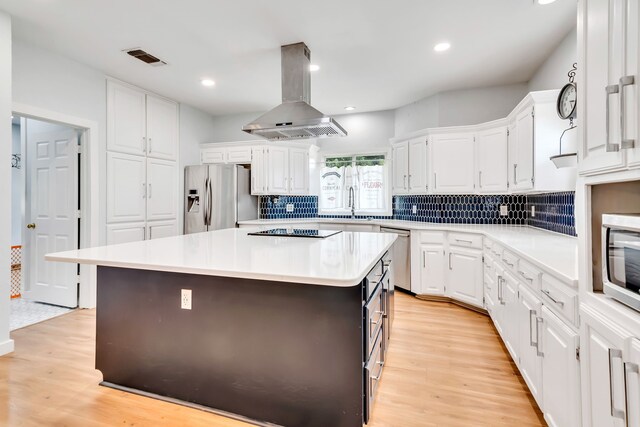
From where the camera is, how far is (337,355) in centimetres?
158

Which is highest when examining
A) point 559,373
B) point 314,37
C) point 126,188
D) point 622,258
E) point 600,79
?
point 314,37

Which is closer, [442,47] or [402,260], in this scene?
[442,47]

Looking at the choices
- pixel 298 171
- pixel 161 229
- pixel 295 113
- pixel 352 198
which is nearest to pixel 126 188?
pixel 161 229

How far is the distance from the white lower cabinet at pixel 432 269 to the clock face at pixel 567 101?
181 centimetres

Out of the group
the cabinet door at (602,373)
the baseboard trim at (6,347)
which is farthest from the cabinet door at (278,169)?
the cabinet door at (602,373)

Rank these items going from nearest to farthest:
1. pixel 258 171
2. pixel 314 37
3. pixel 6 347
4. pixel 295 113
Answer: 1. pixel 6 347
2. pixel 295 113
3. pixel 314 37
4. pixel 258 171

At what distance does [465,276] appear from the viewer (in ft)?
11.7

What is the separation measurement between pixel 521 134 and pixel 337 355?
9.25 ft

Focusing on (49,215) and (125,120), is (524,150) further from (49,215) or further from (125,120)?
(49,215)

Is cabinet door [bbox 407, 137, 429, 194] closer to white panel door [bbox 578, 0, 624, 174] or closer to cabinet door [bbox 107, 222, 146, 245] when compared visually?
white panel door [bbox 578, 0, 624, 174]

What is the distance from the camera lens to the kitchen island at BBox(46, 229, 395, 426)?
5.11 ft

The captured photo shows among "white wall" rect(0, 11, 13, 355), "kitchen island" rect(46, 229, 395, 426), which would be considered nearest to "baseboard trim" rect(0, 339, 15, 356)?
"white wall" rect(0, 11, 13, 355)

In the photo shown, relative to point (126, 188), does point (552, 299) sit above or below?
below

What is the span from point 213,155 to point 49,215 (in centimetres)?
230
